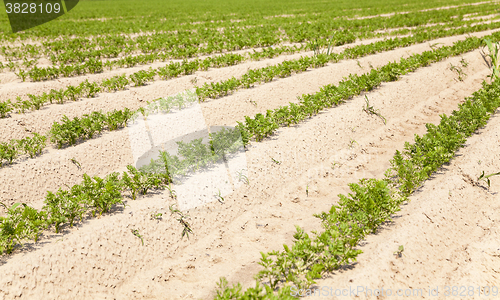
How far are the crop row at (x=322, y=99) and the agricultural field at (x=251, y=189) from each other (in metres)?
0.04

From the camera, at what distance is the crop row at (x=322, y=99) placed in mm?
6763

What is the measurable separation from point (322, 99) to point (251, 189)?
134 inches

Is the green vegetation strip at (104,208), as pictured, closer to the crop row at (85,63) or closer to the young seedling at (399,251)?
the young seedling at (399,251)

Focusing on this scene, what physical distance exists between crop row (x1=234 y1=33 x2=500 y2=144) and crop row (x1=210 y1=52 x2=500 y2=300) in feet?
7.19

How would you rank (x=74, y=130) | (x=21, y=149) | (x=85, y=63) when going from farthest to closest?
(x=85, y=63) → (x=74, y=130) → (x=21, y=149)

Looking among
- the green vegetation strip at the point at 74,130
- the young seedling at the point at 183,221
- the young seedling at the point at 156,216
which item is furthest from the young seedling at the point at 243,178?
the green vegetation strip at the point at 74,130

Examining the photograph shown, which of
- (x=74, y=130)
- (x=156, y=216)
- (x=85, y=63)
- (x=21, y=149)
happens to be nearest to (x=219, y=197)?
(x=156, y=216)

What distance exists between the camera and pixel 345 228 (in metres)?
4.21

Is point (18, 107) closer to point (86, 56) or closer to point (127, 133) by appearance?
point (127, 133)

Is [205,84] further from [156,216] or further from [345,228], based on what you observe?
[345,228]

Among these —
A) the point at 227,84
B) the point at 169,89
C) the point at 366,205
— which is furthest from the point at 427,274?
the point at 169,89

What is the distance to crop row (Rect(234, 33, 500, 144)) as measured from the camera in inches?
266

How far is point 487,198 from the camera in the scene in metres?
5.35

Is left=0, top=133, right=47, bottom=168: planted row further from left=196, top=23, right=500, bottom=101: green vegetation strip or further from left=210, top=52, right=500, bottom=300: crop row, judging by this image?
left=210, top=52, right=500, bottom=300: crop row
